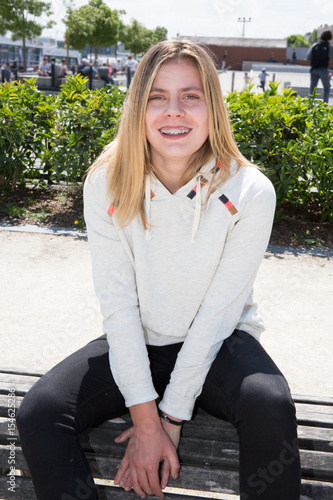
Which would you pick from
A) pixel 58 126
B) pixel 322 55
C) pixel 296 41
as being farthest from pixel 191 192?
pixel 296 41

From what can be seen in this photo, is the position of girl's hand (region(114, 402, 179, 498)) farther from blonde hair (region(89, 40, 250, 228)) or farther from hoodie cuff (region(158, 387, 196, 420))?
blonde hair (region(89, 40, 250, 228))

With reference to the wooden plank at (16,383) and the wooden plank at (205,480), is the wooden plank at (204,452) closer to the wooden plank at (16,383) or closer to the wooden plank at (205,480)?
the wooden plank at (205,480)

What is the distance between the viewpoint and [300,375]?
322 cm

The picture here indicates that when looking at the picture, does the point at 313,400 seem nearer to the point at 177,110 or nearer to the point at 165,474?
the point at 165,474

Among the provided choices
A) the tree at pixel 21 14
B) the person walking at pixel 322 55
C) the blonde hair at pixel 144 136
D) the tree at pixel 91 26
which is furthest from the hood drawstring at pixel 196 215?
the tree at pixel 91 26

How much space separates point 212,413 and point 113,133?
417 centimetres

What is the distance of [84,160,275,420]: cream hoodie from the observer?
2.00m

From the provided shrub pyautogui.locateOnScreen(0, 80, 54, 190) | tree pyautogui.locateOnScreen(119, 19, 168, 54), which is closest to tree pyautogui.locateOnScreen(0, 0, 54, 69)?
tree pyautogui.locateOnScreen(119, 19, 168, 54)

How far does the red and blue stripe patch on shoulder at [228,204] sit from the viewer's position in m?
2.04

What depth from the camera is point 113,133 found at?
562 cm

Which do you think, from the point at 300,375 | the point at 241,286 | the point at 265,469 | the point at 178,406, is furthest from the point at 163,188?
the point at 300,375

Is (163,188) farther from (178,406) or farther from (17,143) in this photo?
(17,143)

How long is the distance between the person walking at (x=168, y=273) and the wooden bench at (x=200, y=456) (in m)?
0.05

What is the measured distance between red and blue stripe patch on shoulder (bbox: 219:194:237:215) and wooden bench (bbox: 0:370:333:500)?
0.79 m
